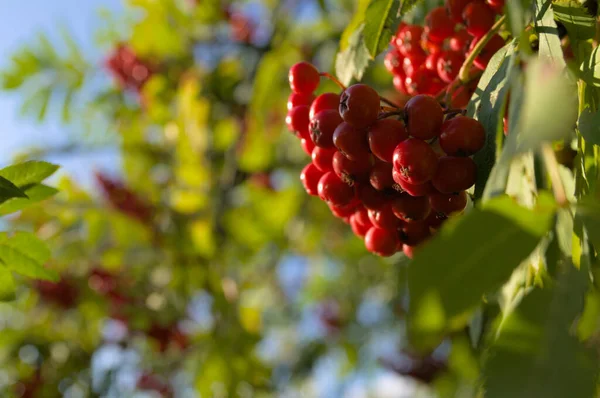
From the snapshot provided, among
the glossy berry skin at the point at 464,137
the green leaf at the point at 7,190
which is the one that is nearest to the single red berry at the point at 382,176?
the glossy berry skin at the point at 464,137

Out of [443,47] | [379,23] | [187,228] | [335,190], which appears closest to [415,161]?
[335,190]

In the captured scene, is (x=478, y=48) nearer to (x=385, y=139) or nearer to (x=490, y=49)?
(x=490, y=49)

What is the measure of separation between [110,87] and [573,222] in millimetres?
3096

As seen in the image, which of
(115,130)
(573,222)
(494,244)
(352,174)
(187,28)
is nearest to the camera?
(494,244)

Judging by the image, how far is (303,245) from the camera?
322 centimetres

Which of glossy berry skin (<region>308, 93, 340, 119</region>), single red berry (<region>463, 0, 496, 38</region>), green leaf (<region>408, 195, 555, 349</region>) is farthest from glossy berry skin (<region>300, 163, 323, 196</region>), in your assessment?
green leaf (<region>408, 195, 555, 349</region>)

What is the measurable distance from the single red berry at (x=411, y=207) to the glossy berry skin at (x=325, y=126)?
0.41 feet

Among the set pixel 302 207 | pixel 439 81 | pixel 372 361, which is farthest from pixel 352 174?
pixel 372 361

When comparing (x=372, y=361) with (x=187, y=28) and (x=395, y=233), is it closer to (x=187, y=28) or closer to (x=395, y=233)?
(x=187, y=28)

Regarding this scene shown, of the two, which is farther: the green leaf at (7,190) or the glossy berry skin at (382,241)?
the glossy berry skin at (382,241)

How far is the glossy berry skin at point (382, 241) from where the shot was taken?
85 centimetres

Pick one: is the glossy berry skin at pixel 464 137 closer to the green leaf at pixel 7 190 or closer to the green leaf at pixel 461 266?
the green leaf at pixel 461 266

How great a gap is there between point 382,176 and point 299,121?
0.60 ft

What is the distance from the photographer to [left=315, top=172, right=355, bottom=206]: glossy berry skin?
812mm
